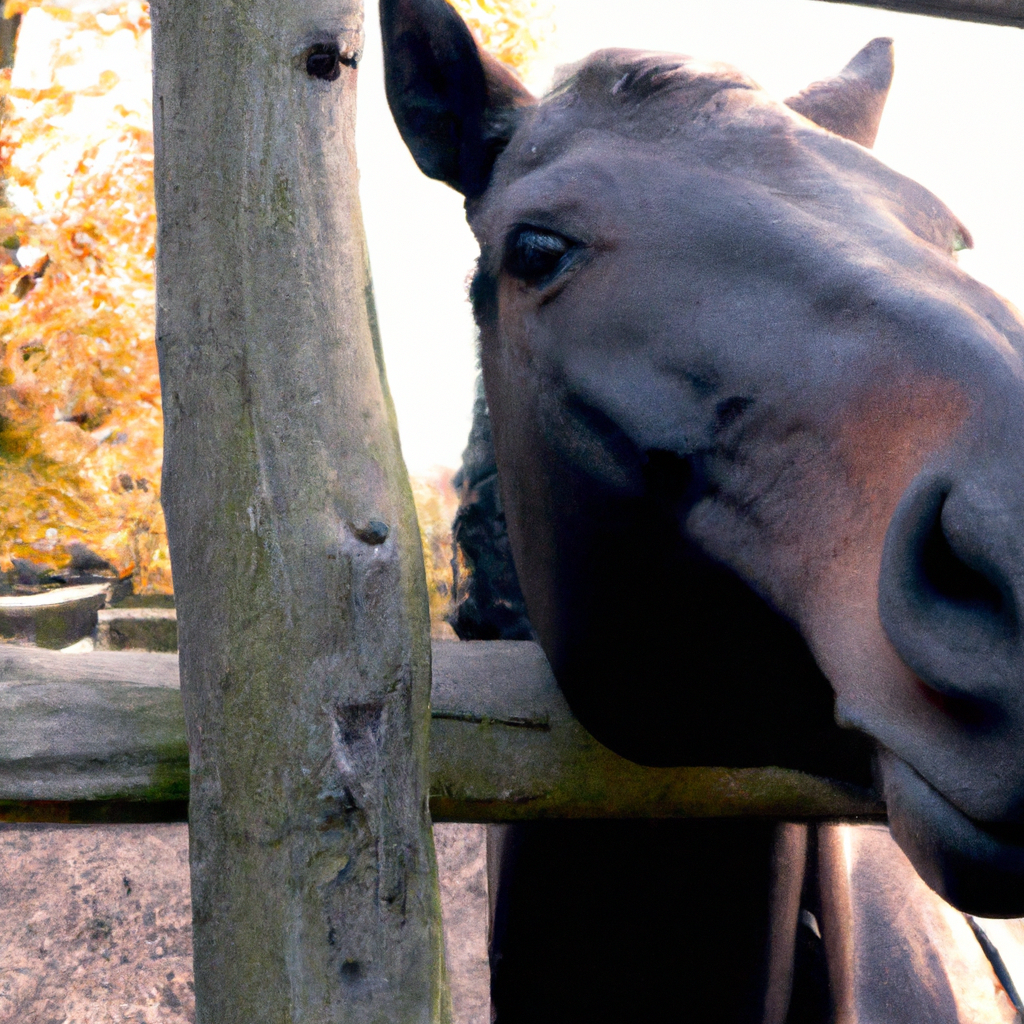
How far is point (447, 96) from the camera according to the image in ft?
4.11

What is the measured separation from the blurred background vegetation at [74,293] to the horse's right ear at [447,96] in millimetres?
3482

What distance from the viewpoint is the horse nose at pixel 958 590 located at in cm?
58

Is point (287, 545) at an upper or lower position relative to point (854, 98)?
lower

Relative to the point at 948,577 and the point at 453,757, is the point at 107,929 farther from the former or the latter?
the point at 948,577

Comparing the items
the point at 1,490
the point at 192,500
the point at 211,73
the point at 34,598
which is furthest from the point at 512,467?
the point at 34,598

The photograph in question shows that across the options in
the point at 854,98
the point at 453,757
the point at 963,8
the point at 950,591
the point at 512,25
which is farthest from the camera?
the point at 512,25

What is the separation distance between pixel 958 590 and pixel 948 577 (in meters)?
0.01

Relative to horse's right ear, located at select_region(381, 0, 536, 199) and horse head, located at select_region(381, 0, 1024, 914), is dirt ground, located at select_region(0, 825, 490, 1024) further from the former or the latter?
horse's right ear, located at select_region(381, 0, 536, 199)

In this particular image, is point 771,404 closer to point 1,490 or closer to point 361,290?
point 361,290

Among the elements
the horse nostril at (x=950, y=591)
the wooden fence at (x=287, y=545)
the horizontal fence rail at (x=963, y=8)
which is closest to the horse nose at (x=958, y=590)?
the horse nostril at (x=950, y=591)

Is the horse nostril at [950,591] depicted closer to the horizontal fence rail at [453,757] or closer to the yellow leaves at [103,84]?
the horizontal fence rail at [453,757]

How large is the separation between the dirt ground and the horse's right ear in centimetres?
194

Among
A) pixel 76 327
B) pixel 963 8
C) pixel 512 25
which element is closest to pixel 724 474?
pixel 963 8

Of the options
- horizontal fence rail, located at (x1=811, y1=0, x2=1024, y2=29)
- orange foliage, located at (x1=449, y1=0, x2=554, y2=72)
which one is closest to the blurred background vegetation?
orange foliage, located at (x1=449, y1=0, x2=554, y2=72)
